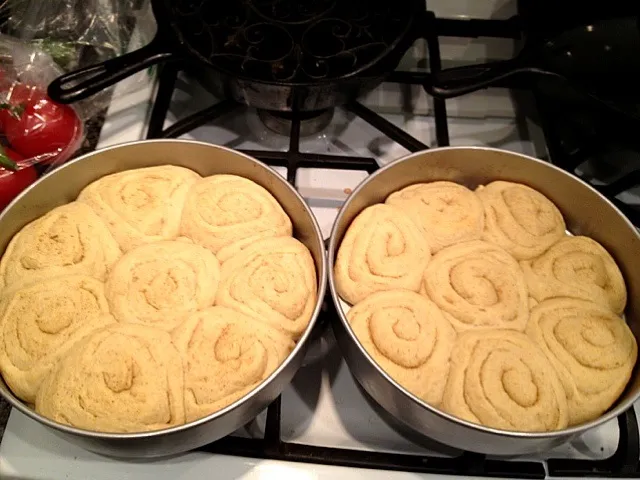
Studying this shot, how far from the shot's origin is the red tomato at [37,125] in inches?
42.4

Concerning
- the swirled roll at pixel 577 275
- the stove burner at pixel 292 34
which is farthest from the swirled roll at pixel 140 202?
the swirled roll at pixel 577 275

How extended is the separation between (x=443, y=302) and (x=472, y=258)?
0.10 m

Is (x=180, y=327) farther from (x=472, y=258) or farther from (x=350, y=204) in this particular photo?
(x=472, y=258)

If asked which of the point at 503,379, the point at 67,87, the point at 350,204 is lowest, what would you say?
the point at 503,379

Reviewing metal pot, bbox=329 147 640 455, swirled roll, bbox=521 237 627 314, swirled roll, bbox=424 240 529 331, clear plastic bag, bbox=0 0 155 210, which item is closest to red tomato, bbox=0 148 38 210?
clear plastic bag, bbox=0 0 155 210

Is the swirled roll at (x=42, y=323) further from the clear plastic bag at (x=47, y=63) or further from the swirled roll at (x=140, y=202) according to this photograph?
the clear plastic bag at (x=47, y=63)

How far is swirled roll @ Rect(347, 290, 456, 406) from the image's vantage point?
0.80m

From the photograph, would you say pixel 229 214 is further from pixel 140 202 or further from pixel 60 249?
pixel 60 249

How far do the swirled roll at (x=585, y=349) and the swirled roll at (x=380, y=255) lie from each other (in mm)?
198

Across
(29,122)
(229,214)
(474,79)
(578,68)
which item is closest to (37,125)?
(29,122)

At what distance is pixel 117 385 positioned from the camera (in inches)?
29.4

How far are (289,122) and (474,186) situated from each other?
413 mm

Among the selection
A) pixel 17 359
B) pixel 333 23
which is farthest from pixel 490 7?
pixel 17 359

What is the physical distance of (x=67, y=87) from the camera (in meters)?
1.10
